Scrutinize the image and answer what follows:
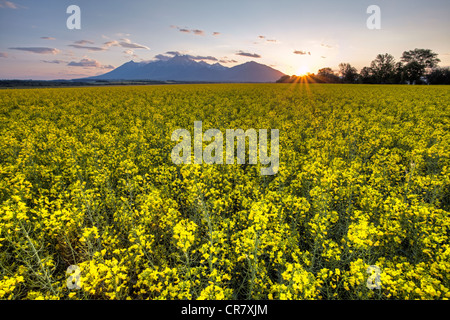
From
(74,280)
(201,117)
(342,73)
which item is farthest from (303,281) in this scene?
(342,73)

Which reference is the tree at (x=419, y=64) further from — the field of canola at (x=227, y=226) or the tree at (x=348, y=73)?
the field of canola at (x=227, y=226)

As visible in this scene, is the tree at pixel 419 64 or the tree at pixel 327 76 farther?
the tree at pixel 327 76

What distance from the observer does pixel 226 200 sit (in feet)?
20.1

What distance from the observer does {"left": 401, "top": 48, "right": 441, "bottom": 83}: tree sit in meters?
77.9

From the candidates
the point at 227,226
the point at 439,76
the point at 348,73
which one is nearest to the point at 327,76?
the point at 348,73

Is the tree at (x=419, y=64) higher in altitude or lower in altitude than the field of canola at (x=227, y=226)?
higher

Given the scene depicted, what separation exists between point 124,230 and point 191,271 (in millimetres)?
3204

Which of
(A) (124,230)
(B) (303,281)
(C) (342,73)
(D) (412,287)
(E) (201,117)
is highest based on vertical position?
(C) (342,73)

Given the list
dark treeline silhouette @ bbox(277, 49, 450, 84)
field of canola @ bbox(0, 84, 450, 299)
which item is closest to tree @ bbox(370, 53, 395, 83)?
dark treeline silhouette @ bbox(277, 49, 450, 84)

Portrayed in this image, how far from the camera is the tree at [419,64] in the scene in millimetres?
77938

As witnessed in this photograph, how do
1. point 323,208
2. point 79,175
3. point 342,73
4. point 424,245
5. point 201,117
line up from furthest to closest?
1. point 342,73
2. point 201,117
3. point 79,175
4. point 323,208
5. point 424,245

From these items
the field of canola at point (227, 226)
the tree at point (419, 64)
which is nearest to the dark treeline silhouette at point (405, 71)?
the tree at point (419, 64)

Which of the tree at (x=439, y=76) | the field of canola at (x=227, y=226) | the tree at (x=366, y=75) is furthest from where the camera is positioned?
the tree at (x=366, y=75)

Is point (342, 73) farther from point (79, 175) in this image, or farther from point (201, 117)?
point (79, 175)
